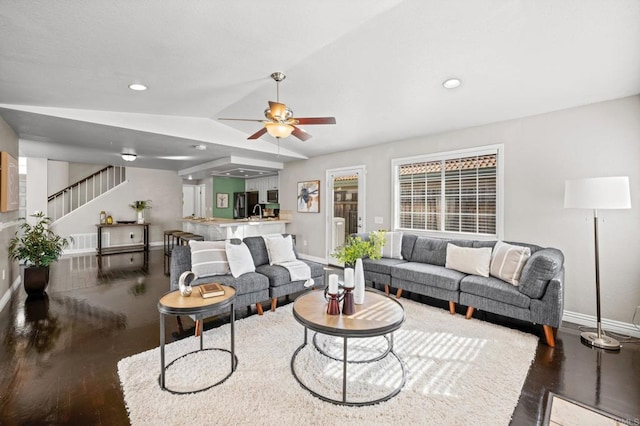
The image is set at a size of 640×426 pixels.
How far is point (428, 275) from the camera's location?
3.67 m

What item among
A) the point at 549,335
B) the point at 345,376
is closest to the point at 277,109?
the point at 345,376

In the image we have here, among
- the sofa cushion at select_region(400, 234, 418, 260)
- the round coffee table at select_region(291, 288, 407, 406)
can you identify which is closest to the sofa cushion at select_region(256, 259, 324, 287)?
the round coffee table at select_region(291, 288, 407, 406)

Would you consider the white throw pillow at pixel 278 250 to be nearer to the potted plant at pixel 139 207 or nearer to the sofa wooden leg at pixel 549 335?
the sofa wooden leg at pixel 549 335

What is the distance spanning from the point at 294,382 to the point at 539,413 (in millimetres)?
1663

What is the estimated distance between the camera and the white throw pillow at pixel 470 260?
354 cm

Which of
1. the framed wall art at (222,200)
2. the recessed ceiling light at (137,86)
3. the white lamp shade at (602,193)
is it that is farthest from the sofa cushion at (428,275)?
the framed wall art at (222,200)

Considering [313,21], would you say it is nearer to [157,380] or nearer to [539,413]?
[157,380]

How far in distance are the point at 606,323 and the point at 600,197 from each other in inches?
60.6

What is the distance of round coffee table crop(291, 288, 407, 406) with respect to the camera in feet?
6.47

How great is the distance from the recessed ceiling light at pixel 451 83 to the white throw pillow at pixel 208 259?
3.21m

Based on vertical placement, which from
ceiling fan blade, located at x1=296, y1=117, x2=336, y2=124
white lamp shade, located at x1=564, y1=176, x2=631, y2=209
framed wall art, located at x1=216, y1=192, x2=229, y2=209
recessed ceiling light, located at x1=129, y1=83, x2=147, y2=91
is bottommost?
white lamp shade, located at x1=564, y1=176, x2=631, y2=209

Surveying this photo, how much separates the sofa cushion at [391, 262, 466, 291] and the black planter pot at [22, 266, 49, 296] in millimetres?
5065

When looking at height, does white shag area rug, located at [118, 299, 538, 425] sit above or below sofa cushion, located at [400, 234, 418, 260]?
below

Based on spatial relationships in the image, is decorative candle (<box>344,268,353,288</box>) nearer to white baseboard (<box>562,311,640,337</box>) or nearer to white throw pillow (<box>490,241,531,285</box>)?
white throw pillow (<box>490,241,531,285</box>)
